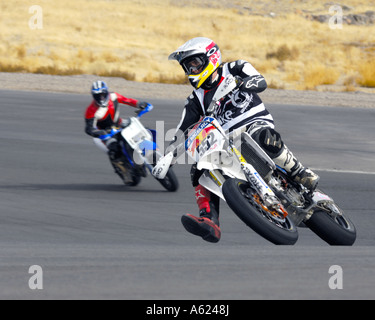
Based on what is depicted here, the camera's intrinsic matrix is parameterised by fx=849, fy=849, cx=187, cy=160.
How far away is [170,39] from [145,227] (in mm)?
43919

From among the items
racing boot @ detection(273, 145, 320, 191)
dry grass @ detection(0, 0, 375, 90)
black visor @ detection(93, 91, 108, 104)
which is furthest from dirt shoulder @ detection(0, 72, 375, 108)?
racing boot @ detection(273, 145, 320, 191)

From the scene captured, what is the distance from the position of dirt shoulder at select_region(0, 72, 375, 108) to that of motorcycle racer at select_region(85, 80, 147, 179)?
12733 millimetres

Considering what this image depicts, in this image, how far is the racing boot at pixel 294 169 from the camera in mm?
6887

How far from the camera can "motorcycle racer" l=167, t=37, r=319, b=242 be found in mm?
6754

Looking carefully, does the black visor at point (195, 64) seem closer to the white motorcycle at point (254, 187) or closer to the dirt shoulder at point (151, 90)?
the white motorcycle at point (254, 187)

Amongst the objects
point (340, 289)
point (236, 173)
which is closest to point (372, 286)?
point (340, 289)

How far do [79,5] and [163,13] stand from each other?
615cm

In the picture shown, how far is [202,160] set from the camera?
21.2 ft

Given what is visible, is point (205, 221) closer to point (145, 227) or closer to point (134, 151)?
point (145, 227)

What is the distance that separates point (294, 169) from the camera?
6957mm

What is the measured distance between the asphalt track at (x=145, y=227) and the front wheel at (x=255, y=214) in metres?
0.16

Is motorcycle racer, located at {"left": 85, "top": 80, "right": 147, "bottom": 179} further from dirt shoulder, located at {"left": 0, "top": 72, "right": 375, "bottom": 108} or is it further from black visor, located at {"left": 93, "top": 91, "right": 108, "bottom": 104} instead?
dirt shoulder, located at {"left": 0, "top": 72, "right": 375, "bottom": 108}

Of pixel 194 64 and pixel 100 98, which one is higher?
pixel 194 64

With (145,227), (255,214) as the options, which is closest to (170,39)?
(145,227)
